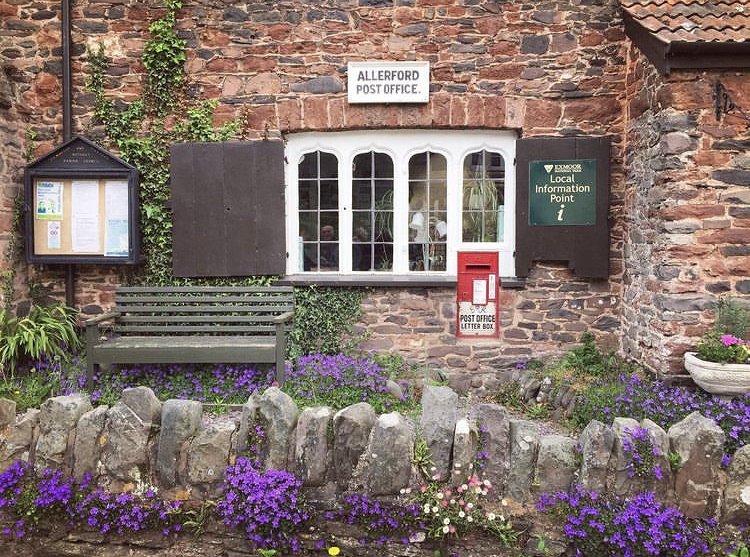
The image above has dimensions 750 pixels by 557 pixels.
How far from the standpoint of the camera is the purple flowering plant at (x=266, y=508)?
317cm

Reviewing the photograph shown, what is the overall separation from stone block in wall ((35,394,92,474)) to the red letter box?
4.07m

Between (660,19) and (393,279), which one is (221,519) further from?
(660,19)

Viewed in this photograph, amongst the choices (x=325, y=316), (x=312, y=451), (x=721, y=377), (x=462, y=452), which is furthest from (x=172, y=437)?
(x=721, y=377)

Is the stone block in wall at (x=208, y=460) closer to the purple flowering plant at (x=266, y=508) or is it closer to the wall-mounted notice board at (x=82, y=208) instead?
the purple flowering plant at (x=266, y=508)

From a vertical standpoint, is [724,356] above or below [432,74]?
below

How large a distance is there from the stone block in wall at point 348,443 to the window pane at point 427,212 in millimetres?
3371

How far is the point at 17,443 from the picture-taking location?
3477mm

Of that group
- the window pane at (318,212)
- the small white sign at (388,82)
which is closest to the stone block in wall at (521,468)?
the window pane at (318,212)

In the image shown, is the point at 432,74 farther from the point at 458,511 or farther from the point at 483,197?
the point at 458,511

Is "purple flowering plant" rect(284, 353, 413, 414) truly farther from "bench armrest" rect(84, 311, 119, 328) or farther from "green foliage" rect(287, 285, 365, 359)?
"bench armrest" rect(84, 311, 119, 328)

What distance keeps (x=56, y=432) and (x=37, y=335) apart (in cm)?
274

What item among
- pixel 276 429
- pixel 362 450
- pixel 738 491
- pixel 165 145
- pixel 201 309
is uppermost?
pixel 165 145

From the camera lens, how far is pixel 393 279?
6230mm

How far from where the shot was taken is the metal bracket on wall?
4.85m
